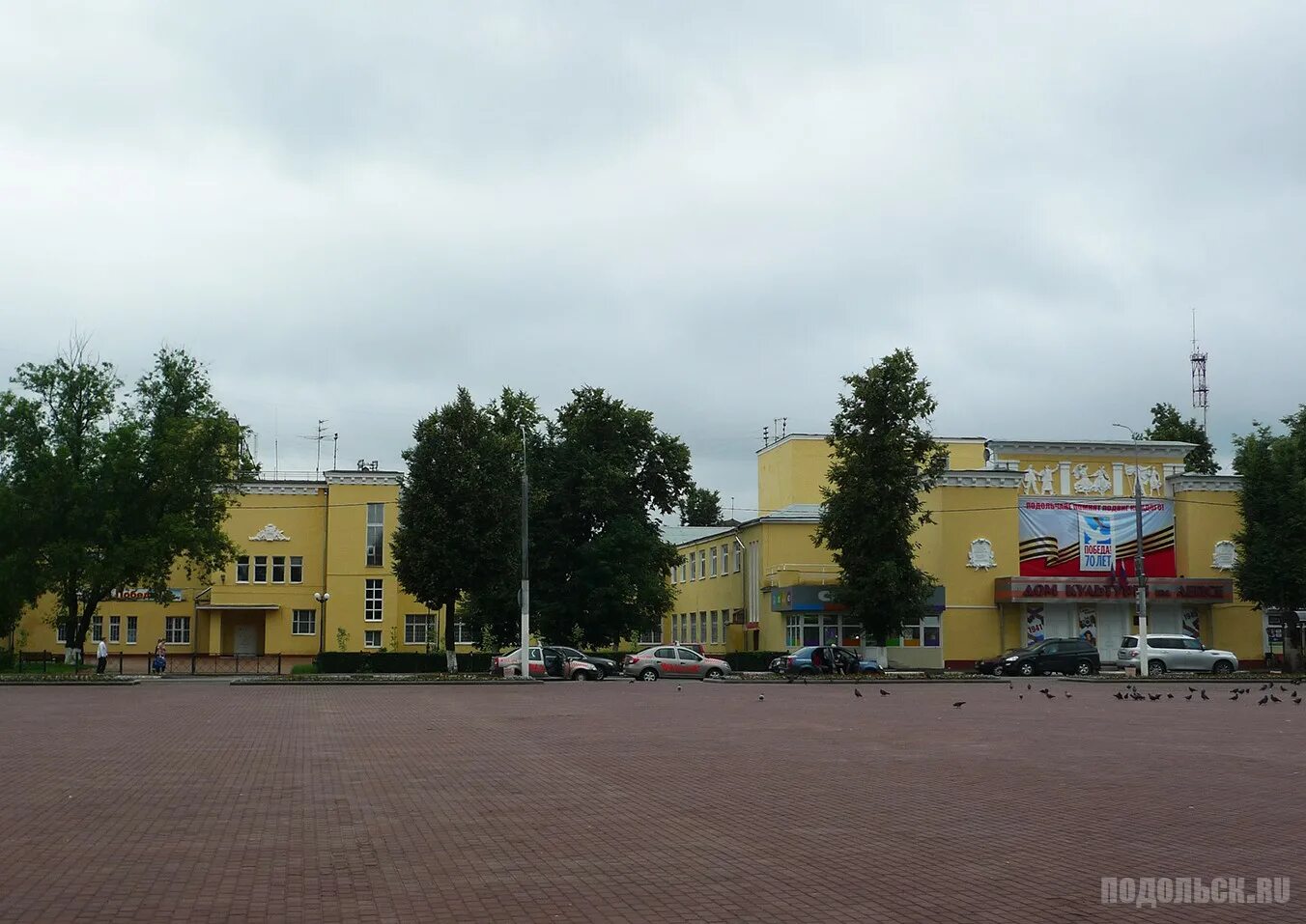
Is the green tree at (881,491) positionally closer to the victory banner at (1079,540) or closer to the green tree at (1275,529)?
the victory banner at (1079,540)

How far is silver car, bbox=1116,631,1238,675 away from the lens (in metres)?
52.2

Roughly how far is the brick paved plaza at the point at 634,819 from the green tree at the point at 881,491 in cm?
2738

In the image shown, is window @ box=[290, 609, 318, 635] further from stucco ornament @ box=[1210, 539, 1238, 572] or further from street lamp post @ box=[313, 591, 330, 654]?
stucco ornament @ box=[1210, 539, 1238, 572]

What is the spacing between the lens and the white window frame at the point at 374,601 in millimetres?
68500

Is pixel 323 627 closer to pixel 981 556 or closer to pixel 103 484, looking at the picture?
pixel 103 484

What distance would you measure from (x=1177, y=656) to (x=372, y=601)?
39.4m

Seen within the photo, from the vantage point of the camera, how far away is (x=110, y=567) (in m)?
47.4

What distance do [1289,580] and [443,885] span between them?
56865mm

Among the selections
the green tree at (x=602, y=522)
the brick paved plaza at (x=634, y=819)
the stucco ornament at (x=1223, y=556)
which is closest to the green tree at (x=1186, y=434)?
the stucco ornament at (x=1223, y=556)

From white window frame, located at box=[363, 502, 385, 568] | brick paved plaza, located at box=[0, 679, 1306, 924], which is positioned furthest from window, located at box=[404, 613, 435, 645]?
brick paved plaza, located at box=[0, 679, 1306, 924]

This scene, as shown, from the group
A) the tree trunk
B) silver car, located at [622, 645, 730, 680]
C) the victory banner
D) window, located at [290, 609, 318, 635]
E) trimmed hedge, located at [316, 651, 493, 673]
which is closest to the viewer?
silver car, located at [622, 645, 730, 680]

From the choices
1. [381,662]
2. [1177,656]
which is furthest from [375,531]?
[1177,656]

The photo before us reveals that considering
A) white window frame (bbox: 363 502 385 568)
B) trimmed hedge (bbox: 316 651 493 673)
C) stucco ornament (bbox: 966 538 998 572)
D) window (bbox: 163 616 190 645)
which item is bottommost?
trimmed hedge (bbox: 316 651 493 673)

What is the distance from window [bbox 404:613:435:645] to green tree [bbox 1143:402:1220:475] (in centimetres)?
4925
